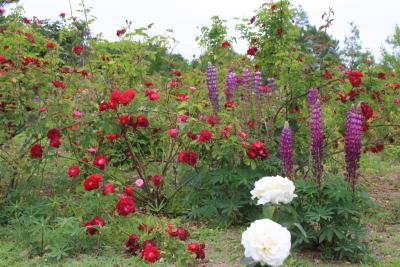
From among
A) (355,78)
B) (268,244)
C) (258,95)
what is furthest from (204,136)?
(268,244)

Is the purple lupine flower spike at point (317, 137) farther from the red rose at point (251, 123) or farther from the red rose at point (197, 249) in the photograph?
the red rose at point (251, 123)

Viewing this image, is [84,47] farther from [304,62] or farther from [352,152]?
[352,152]

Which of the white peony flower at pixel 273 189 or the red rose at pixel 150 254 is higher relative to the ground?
the white peony flower at pixel 273 189

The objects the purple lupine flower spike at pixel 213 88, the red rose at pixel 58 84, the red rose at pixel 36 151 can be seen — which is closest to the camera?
the red rose at pixel 36 151

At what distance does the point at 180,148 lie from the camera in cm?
590

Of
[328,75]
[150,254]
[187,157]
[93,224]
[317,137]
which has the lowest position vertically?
[150,254]

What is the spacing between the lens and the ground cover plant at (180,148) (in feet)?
14.1

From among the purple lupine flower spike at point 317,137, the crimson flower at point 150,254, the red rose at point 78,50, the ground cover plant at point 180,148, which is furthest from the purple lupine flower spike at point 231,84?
the crimson flower at point 150,254

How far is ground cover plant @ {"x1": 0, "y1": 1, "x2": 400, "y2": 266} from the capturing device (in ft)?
14.1

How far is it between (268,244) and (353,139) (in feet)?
6.97

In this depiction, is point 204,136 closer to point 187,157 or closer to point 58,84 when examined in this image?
point 187,157

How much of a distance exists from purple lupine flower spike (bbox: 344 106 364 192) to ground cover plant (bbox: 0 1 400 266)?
0.03ft

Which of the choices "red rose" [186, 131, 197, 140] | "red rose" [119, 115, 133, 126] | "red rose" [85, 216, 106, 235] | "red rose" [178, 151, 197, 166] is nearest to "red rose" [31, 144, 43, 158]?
"red rose" [119, 115, 133, 126]

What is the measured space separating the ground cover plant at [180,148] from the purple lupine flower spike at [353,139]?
1 centimetres
